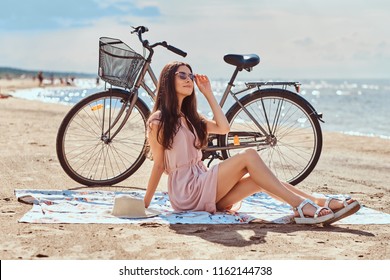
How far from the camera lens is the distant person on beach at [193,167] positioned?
4.20m

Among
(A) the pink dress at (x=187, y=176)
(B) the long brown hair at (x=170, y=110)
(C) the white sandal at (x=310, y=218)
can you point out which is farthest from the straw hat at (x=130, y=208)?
(C) the white sandal at (x=310, y=218)

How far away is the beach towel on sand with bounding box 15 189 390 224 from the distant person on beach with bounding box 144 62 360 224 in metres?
0.13

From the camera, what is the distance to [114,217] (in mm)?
4332

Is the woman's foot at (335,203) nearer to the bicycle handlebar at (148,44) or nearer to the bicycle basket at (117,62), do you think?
the bicycle handlebar at (148,44)

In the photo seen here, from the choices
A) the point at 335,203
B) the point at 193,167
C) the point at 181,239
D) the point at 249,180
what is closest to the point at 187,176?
the point at 193,167

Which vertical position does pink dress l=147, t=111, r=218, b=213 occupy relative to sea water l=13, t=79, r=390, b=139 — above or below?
below

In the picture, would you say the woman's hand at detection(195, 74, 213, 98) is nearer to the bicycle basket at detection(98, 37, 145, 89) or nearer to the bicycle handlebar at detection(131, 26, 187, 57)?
the bicycle handlebar at detection(131, 26, 187, 57)

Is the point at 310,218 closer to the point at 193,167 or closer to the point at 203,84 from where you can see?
the point at 193,167

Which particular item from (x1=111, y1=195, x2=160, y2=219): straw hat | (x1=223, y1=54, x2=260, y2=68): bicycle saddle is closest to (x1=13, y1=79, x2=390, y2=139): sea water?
(x1=223, y1=54, x2=260, y2=68): bicycle saddle

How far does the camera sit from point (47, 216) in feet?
14.0

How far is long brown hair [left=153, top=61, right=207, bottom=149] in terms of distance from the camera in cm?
436

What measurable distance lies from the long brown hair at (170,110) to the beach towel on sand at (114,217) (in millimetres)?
504

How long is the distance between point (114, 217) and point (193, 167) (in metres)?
0.62
